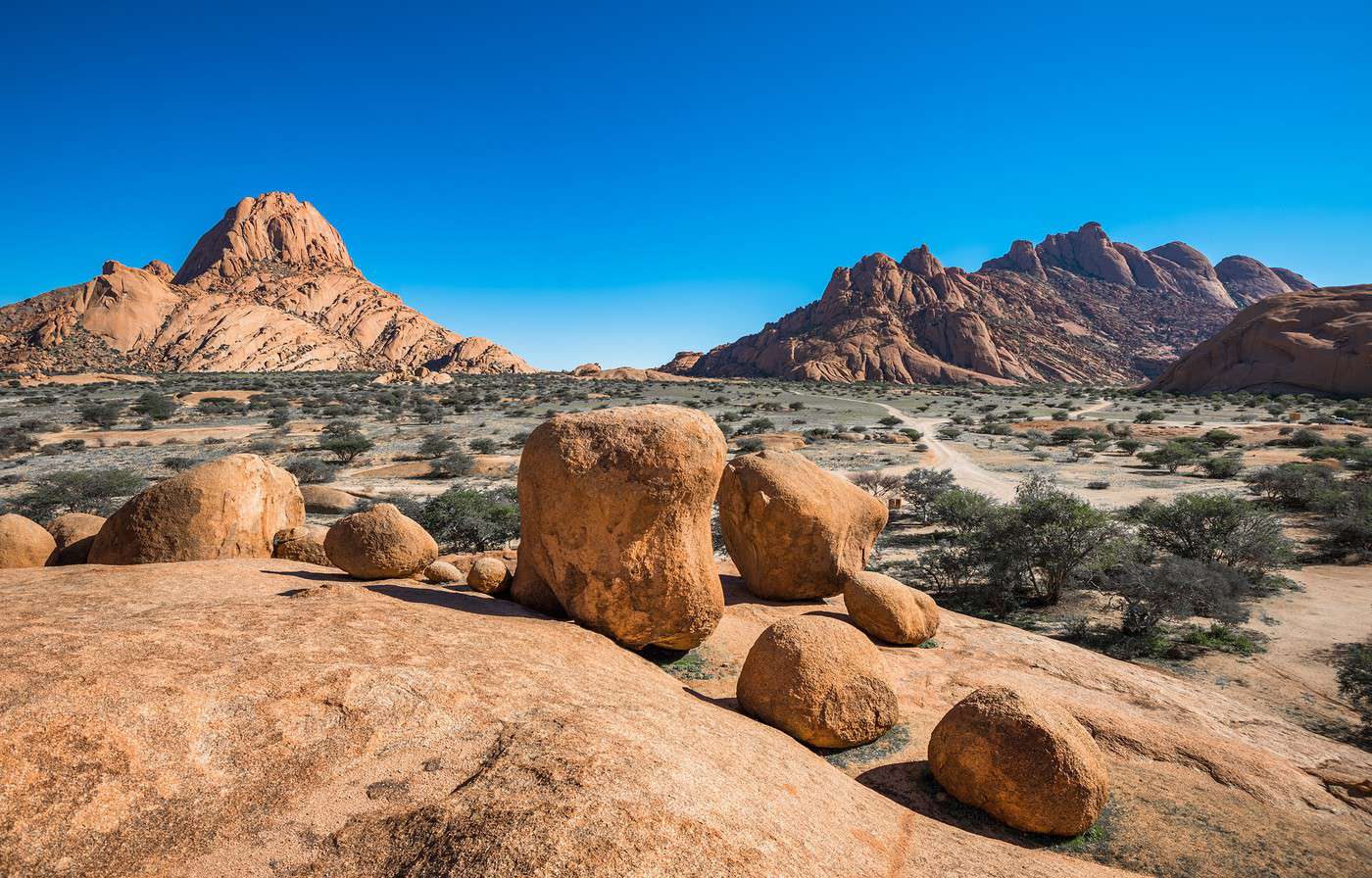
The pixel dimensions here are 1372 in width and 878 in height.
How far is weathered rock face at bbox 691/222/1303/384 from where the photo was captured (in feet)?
340

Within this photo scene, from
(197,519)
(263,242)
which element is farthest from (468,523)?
(263,242)

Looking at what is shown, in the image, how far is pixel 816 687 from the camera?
6141mm

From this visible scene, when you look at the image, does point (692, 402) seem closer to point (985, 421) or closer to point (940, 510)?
point (985, 421)

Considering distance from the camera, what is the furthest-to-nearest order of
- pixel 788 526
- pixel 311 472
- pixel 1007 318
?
pixel 1007 318 < pixel 311 472 < pixel 788 526

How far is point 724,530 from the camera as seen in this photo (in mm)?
11250

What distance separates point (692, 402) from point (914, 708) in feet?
162

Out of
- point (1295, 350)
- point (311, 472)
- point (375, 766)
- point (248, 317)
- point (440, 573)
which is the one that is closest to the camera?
point (375, 766)

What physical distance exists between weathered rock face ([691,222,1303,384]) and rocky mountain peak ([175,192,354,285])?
8095 centimetres

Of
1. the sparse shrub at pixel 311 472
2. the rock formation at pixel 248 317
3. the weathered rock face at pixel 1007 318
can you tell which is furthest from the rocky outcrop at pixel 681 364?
the sparse shrub at pixel 311 472

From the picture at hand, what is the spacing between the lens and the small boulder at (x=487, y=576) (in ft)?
26.7

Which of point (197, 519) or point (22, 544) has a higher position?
point (197, 519)

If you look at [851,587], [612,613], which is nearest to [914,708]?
[851,587]

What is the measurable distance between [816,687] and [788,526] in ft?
14.2

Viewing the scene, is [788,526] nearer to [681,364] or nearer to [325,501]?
[325,501]
